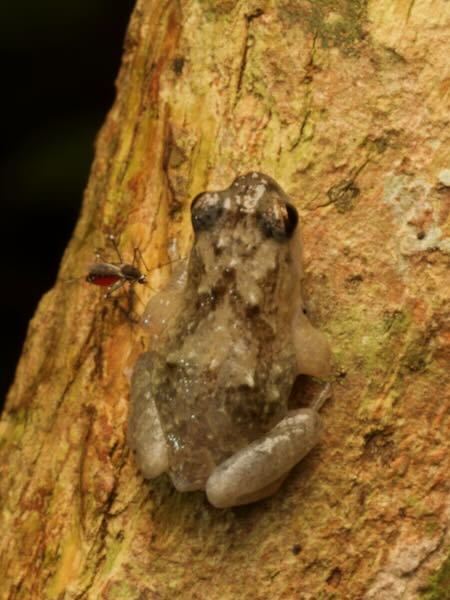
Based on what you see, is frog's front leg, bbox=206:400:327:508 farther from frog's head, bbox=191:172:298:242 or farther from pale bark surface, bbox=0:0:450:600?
frog's head, bbox=191:172:298:242

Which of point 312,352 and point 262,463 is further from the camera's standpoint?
point 312,352

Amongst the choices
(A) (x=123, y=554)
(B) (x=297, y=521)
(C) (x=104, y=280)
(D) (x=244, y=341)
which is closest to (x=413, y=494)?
(B) (x=297, y=521)

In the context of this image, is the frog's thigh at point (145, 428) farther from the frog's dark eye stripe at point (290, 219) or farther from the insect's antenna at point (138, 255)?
the frog's dark eye stripe at point (290, 219)

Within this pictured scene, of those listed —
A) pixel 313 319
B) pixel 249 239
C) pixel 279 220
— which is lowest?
pixel 313 319

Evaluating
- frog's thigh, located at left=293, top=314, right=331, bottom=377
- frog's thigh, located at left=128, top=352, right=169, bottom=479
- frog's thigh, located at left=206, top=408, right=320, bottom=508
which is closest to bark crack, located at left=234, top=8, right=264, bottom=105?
frog's thigh, located at left=293, top=314, right=331, bottom=377

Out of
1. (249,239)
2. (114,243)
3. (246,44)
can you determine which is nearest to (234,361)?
(249,239)

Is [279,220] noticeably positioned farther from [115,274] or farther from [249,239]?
[115,274]
